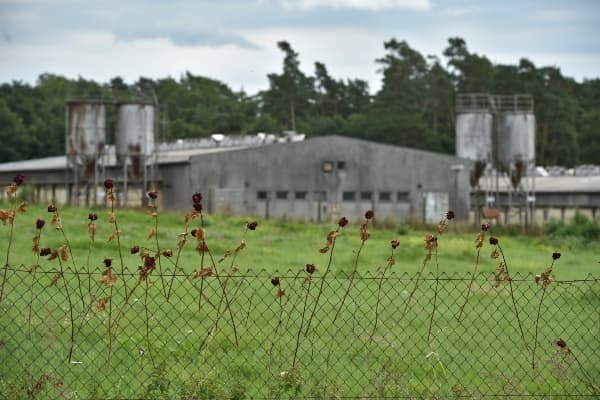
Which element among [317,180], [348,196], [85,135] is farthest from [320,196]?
[85,135]

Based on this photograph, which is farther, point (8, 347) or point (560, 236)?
point (560, 236)

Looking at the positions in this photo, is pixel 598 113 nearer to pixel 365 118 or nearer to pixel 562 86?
pixel 562 86

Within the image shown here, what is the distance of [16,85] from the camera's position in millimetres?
121125

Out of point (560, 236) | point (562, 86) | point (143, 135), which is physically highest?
point (562, 86)

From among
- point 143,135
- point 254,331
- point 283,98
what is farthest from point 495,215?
point 283,98

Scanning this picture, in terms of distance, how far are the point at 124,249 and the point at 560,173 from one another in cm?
5524

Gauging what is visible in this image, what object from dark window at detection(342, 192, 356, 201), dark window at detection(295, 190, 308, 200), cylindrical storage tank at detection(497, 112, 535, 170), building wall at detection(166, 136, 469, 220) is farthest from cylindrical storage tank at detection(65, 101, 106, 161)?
cylindrical storage tank at detection(497, 112, 535, 170)

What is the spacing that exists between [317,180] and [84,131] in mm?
11788

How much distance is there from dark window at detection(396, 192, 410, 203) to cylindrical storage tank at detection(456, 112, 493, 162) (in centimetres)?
503

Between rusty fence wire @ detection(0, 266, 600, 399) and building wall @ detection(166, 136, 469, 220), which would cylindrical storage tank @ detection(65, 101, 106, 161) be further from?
rusty fence wire @ detection(0, 266, 600, 399)

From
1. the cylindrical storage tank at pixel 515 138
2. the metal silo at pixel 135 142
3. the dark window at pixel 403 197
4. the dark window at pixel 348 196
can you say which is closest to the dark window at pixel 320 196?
the dark window at pixel 348 196

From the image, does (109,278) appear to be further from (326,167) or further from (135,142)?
(135,142)

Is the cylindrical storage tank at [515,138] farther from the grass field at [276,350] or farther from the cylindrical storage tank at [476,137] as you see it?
the grass field at [276,350]

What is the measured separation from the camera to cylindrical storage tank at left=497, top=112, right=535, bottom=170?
5816 cm
